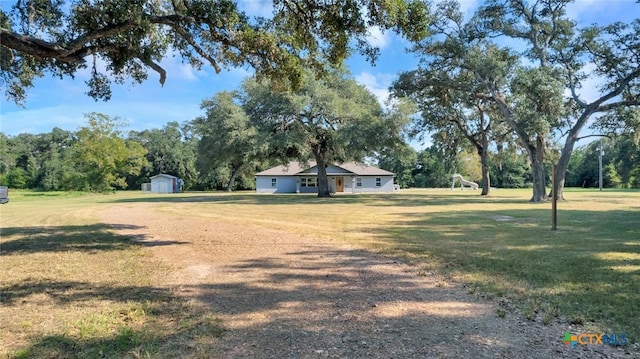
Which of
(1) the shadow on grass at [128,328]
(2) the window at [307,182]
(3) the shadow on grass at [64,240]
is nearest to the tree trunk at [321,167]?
(2) the window at [307,182]

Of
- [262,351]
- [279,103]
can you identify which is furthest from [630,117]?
[262,351]

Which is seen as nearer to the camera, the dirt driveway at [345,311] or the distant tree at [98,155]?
the dirt driveway at [345,311]

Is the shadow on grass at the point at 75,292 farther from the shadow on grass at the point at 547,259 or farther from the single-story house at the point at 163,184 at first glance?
the single-story house at the point at 163,184

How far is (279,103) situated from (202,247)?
59.9 ft

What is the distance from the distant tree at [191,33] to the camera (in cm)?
693

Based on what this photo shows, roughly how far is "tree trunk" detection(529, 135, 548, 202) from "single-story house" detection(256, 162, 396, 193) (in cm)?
2313

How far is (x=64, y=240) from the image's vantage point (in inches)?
348

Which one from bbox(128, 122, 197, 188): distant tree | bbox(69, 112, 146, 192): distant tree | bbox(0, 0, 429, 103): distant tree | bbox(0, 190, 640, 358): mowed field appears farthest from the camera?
bbox(128, 122, 197, 188): distant tree

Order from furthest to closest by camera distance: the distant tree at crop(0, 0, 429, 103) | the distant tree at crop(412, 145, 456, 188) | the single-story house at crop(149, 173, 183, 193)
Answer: the distant tree at crop(412, 145, 456, 188)
the single-story house at crop(149, 173, 183, 193)
the distant tree at crop(0, 0, 429, 103)

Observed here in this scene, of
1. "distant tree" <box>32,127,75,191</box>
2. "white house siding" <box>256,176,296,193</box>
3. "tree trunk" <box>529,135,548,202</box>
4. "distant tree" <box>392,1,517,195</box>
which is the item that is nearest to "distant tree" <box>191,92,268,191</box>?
"distant tree" <box>392,1,517,195</box>

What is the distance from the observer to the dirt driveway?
119 inches

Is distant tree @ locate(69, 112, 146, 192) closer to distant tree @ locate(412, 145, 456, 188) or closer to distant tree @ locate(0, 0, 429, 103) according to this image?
distant tree @ locate(0, 0, 429, 103)

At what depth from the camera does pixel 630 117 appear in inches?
771

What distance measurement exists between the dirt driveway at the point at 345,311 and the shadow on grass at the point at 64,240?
6.47 feet
